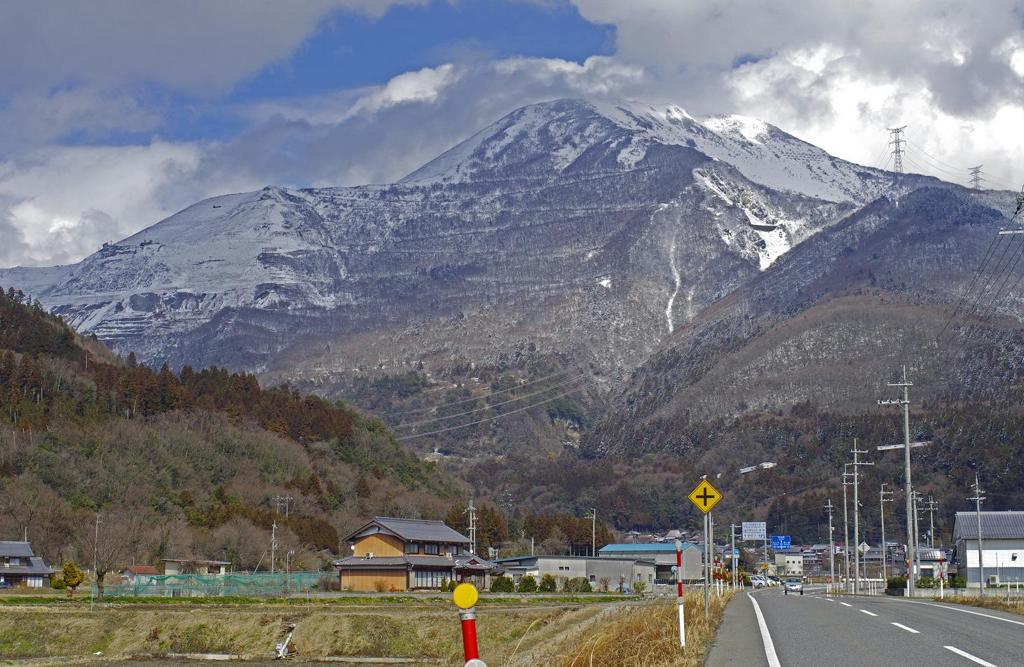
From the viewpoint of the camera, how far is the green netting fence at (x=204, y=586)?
69.9m

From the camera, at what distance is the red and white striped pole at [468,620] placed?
9.41m

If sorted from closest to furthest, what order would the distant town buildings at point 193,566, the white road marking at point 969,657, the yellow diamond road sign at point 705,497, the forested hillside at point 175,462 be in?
the white road marking at point 969,657
the yellow diamond road sign at point 705,497
the distant town buildings at point 193,566
the forested hillside at point 175,462

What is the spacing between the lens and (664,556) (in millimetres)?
130375

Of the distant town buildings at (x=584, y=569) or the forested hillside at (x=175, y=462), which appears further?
the distant town buildings at (x=584, y=569)

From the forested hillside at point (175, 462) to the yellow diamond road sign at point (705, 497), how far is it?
71.3 m

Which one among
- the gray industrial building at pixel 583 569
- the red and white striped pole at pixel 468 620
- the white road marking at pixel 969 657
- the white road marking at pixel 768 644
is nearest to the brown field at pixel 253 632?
the white road marking at pixel 768 644

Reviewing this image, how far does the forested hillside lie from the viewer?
98.8m

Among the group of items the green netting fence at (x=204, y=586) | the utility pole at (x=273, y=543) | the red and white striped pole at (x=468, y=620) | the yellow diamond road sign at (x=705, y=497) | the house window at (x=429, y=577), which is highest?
the yellow diamond road sign at (x=705, y=497)

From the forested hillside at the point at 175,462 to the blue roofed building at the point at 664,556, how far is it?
20.5 metres

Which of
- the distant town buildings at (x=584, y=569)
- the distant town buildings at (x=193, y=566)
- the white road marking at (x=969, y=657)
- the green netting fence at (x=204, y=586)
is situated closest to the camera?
the white road marking at (x=969, y=657)

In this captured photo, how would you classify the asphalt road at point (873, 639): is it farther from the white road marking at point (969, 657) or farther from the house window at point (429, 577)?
the house window at point (429, 577)

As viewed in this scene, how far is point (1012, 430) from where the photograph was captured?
177625mm

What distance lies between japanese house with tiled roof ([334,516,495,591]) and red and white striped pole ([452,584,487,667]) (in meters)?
79.5

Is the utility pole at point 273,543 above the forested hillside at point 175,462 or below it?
below
